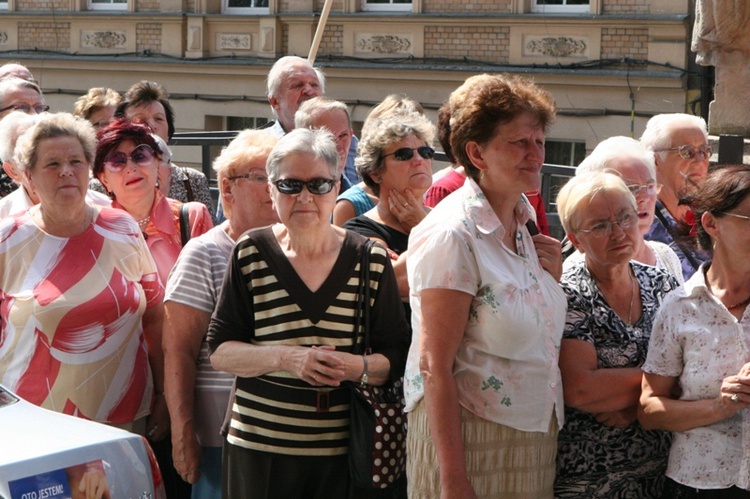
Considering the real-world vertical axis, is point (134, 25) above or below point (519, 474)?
above

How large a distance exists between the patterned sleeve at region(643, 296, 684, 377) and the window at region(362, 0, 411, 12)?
1393 centimetres

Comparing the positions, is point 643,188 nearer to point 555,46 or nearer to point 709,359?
point 709,359

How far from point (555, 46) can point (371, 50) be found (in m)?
2.98

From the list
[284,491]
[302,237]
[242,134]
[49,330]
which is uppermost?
[242,134]

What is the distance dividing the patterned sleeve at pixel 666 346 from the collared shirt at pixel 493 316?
0.31 meters

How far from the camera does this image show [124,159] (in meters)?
5.32

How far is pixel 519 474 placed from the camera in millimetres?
3535

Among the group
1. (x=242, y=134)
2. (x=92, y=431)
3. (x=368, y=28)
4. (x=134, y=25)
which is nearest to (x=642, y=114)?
(x=368, y=28)

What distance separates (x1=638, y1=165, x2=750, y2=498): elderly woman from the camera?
3.46 metres

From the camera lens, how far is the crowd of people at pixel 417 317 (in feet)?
11.4

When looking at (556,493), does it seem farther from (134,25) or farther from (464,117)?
(134,25)

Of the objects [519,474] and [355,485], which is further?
[355,485]

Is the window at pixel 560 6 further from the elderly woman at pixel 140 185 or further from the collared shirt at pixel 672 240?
the elderly woman at pixel 140 185

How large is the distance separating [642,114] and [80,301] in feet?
39.0
